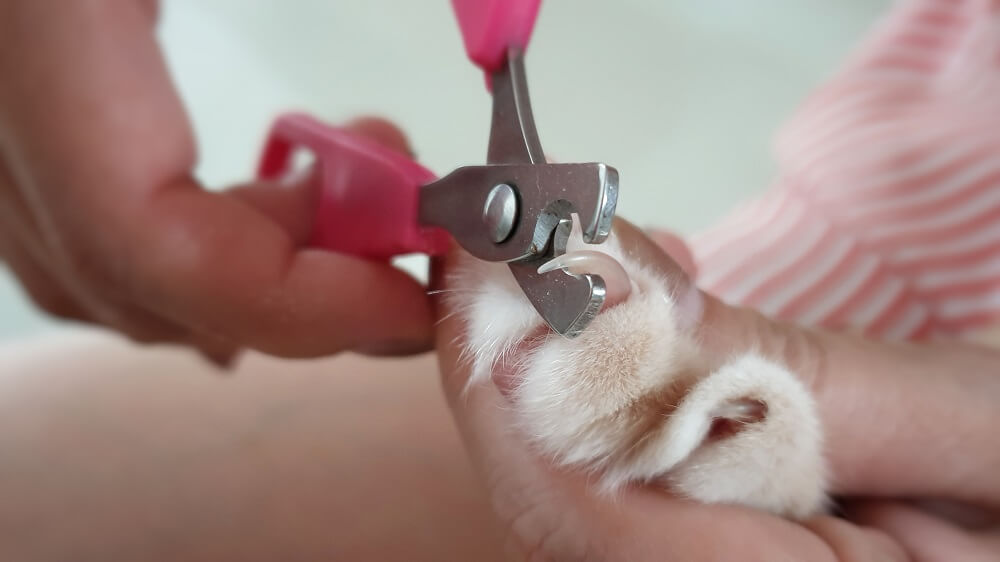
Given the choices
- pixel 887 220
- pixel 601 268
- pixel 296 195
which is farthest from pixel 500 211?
pixel 887 220

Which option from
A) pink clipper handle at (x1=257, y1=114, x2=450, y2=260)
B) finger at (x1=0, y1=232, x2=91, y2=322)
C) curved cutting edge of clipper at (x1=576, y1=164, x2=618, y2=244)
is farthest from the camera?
finger at (x1=0, y1=232, x2=91, y2=322)

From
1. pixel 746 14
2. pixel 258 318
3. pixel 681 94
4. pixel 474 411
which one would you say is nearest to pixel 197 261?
pixel 258 318

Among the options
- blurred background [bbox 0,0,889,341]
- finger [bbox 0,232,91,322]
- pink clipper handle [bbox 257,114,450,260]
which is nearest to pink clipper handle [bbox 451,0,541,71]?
pink clipper handle [bbox 257,114,450,260]

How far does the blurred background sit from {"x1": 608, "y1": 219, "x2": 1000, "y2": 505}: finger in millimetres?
227

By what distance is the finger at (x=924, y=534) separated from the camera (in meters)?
0.34

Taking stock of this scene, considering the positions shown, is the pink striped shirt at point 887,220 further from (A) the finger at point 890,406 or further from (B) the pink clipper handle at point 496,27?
(B) the pink clipper handle at point 496,27

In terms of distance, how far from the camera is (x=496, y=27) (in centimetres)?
32

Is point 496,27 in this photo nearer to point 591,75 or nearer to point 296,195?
point 296,195

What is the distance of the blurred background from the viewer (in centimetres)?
63

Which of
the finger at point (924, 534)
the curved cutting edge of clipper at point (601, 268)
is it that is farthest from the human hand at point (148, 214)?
the finger at point (924, 534)

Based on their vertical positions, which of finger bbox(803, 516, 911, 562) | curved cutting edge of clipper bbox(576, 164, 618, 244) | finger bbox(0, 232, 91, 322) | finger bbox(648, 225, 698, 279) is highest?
curved cutting edge of clipper bbox(576, 164, 618, 244)

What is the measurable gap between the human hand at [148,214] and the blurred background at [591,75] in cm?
14

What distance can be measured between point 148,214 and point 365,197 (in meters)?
0.10

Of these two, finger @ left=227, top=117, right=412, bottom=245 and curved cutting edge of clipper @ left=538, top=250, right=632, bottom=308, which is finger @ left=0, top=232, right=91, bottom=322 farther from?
curved cutting edge of clipper @ left=538, top=250, right=632, bottom=308
